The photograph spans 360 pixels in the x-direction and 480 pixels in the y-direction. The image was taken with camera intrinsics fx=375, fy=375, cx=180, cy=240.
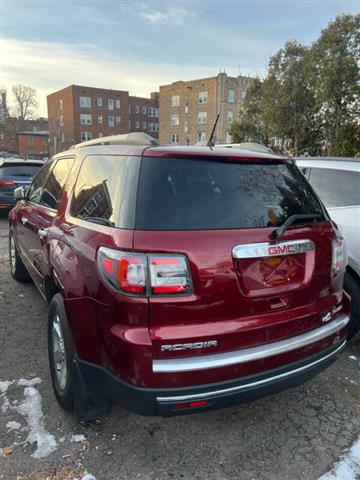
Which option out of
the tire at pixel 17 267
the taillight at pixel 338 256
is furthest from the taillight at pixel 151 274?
the tire at pixel 17 267

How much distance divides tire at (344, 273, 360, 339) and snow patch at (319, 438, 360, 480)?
133 centimetres

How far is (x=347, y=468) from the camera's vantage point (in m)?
2.20

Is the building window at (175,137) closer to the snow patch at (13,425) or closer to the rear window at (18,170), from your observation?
the rear window at (18,170)

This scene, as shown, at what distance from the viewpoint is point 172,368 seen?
185 cm

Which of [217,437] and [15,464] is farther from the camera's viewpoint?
[217,437]

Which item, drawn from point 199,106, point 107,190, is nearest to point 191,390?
point 107,190

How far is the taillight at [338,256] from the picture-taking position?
7.99 feet

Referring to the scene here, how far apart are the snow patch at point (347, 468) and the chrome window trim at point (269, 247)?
128 centimetres

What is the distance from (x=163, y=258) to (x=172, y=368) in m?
0.54

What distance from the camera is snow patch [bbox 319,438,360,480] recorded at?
2.13m

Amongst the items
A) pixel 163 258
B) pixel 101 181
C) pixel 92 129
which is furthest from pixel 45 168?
pixel 92 129

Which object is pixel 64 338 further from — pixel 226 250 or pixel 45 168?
pixel 45 168

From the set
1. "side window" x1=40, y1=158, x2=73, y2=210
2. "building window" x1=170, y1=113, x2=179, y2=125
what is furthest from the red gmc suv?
"building window" x1=170, y1=113, x2=179, y2=125

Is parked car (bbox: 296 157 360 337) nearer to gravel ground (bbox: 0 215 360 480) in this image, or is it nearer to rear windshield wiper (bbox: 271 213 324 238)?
gravel ground (bbox: 0 215 360 480)
